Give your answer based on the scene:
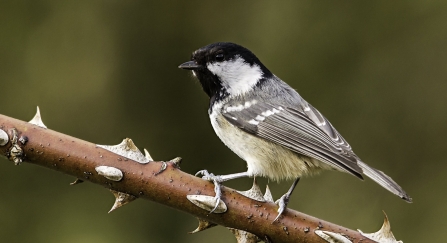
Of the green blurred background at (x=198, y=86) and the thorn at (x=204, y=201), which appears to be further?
the green blurred background at (x=198, y=86)

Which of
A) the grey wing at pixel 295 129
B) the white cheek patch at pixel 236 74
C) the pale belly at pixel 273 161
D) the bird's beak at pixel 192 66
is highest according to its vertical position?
the bird's beak at pixel 192 66

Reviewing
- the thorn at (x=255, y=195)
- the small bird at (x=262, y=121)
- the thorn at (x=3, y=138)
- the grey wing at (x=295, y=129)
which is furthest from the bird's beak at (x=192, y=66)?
the thorn at (x=3, y=138)

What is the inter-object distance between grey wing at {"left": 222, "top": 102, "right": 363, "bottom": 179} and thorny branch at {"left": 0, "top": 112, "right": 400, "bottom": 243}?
528 mm

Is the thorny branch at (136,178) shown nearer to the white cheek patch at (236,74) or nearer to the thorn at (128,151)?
the thorn at (128,151)

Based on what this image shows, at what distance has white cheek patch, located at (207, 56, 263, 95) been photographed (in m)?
1.93

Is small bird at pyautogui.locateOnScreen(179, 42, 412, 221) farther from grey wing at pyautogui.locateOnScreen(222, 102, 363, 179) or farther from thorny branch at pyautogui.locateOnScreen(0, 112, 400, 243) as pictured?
thorny branch at pyautogui.locateOnScreen(0, 112, 400, 243)

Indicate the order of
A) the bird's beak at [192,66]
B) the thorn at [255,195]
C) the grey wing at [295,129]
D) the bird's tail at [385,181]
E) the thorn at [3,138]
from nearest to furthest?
1. the thorn at [3,138]
2. the thorn at [255,195]
3. the bird's tail at [385,181]
4. the grey wing at [295,129]
5. the bird's beak at [192,66]

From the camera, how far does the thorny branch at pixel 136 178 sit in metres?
1.03

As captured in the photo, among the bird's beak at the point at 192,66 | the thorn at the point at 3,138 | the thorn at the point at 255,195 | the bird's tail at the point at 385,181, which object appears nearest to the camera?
the thorn at the point at 3,138

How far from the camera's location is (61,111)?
2.44 m

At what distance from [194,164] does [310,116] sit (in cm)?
75

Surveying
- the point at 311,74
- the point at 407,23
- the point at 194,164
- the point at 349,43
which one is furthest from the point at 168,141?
the point at 407,23

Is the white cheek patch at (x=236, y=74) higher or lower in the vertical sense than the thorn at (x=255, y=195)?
higher

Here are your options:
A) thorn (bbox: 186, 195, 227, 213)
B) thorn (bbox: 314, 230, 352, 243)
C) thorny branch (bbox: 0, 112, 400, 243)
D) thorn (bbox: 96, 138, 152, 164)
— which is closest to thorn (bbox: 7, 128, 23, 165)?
thorny branch (bbox: 0, 112, 400, 243)
